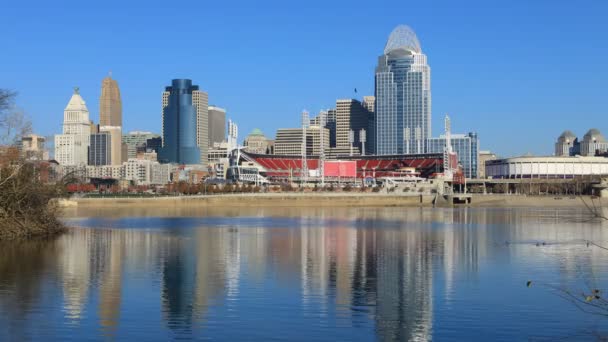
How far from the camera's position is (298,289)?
31156 mm

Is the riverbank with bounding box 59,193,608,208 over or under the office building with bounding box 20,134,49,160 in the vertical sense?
under

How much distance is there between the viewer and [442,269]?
125ft

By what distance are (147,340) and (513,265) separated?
23.3 m

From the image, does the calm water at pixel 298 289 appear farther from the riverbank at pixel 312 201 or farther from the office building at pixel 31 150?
the riverbank at pixel 312 201

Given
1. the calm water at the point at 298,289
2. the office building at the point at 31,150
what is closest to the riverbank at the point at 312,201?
the office building at the point at 31,150

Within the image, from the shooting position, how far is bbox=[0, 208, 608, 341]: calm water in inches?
917

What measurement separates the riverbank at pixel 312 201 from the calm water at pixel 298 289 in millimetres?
97916

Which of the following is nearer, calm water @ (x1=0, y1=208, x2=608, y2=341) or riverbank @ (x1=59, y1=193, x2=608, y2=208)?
calm water @ (x1=0, y1=208, x2=608, y2=341)

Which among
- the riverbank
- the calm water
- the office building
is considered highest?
the office building

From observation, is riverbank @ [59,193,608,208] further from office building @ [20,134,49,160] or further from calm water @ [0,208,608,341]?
calm water @ [0,208,608,341]

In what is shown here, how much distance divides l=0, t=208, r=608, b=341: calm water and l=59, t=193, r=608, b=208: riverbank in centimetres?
9792

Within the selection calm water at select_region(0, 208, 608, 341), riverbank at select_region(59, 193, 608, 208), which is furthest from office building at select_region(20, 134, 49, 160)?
riverbank at select_region(59, 193, 608, 208)

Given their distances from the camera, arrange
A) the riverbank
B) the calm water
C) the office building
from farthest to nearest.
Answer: the riverbank < the office building < the calm water

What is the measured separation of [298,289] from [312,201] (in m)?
128
